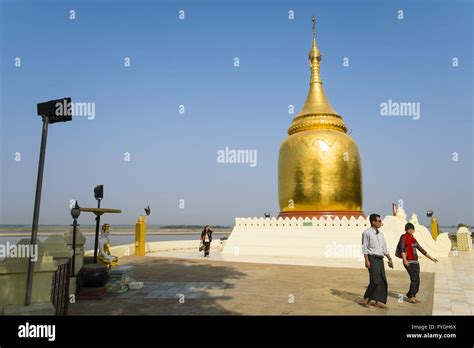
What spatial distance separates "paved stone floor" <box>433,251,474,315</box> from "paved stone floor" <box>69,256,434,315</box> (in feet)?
0.75

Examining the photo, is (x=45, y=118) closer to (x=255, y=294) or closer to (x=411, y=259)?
(x=255, y=294)

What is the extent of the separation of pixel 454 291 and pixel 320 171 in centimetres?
1466

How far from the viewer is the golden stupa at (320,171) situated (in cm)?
2248

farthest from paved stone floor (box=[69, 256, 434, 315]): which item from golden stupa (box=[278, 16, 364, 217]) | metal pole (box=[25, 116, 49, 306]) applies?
golden stupa (box=[278, 16, 364, 217])

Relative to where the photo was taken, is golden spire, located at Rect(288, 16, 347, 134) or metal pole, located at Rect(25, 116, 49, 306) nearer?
metal pole, located at Rect(25, 116, 49, 306)

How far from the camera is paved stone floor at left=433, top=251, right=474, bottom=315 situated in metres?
6.66

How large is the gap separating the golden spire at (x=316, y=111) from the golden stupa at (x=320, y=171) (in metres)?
0.07

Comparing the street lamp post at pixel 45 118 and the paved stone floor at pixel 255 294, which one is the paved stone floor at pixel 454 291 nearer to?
the paved stone floor at pixel 255 294

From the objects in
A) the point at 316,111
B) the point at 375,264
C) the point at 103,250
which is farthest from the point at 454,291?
the point at 316,111

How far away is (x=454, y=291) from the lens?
848 cm

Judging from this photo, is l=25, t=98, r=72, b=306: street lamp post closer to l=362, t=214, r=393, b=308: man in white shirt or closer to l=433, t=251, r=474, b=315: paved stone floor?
l=362, t=214, r=393, b=308: man in white shirt

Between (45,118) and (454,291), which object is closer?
(45,118)
